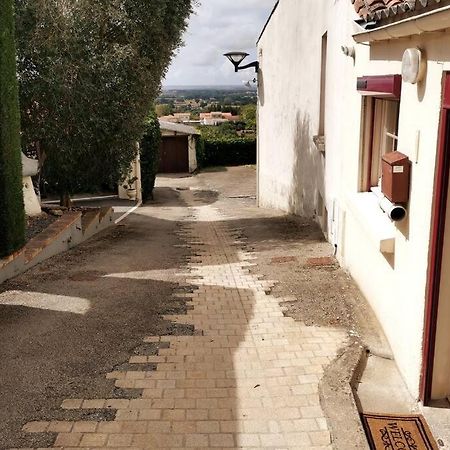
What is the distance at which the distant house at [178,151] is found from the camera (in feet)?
114

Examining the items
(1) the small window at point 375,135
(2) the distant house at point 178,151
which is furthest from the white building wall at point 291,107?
(2) the distant house at point 178,151

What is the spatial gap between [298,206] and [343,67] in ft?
21.1

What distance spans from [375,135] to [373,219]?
4.43ft

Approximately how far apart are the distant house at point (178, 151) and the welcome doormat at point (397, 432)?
31545 millimetres

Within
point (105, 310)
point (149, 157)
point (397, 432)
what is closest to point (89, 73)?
point (105, 310)

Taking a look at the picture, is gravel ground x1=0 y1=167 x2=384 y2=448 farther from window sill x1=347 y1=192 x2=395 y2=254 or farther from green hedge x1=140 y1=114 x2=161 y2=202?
green hedge x1=140 y1=114 x2=161 y2=202

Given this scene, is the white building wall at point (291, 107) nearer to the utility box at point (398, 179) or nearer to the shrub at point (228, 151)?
the utility box at point (398, 179)

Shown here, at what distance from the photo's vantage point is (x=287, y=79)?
14680 mm

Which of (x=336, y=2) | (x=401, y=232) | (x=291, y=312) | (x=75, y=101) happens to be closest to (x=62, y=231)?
(x=75, y=101)

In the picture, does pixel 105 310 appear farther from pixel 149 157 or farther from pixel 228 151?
pixel 228 151

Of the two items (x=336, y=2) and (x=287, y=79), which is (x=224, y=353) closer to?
(x=336, y=2)

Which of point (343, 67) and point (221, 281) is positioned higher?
point (343, 67)

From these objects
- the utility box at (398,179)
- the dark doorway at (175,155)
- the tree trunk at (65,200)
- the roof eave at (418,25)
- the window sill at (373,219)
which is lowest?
the dark doorway at (175,155)

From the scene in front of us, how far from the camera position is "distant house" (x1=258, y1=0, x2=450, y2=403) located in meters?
3.69
